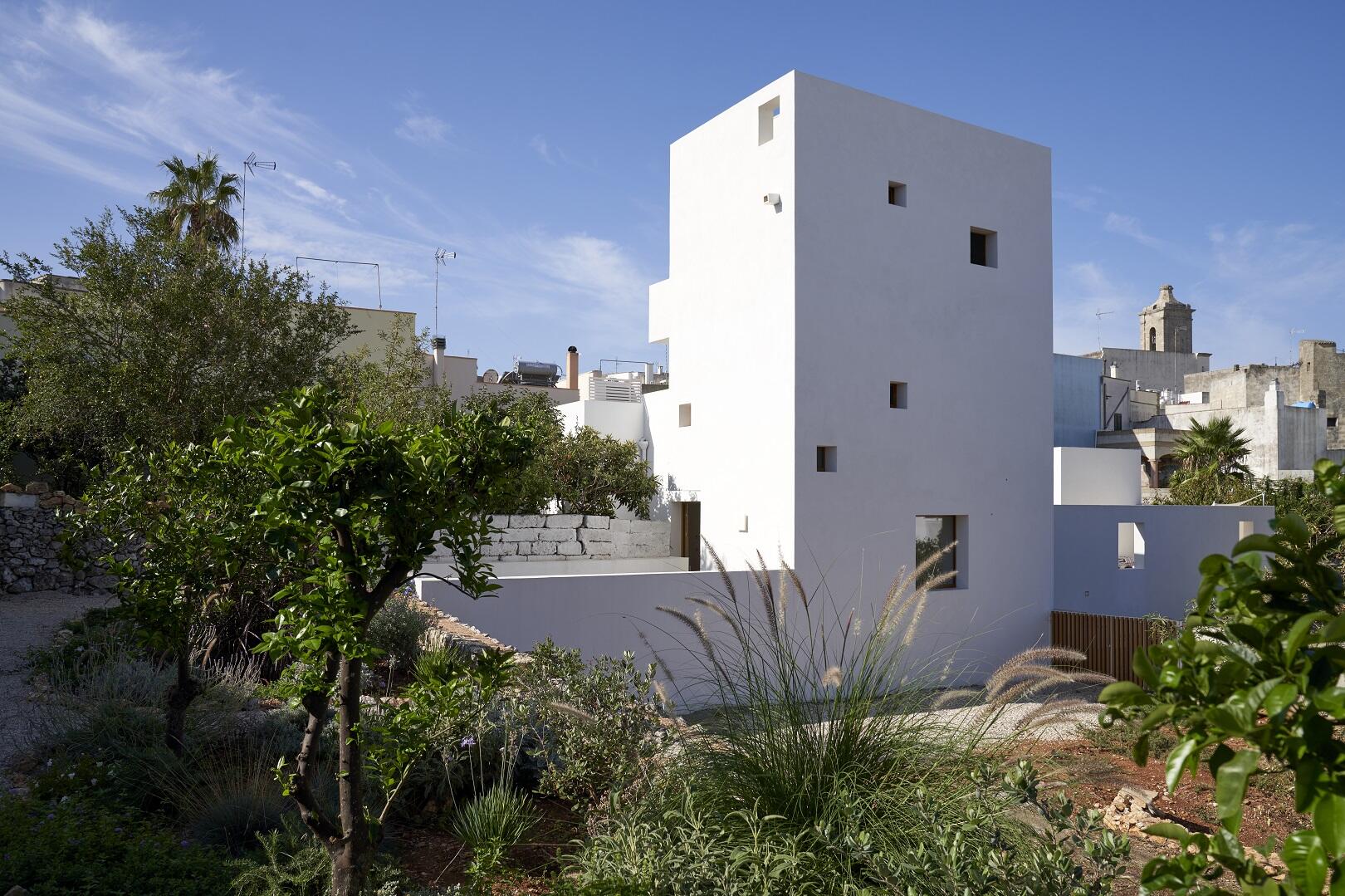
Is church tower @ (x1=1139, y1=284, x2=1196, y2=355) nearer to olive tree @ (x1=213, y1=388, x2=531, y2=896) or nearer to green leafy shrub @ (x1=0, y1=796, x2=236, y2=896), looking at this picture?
olive tree @ (x1=213, y1=388, x2=531, y2=896)

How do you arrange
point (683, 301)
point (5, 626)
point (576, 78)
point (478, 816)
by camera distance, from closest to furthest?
point (478, 816)
point (5, 626)
point (576, 78)
point (683, 301)

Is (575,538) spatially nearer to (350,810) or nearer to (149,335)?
(149,335)

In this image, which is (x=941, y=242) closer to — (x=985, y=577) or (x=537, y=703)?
(x=985, y=577)

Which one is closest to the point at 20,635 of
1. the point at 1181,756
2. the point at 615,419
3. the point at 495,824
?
the point at 495,824

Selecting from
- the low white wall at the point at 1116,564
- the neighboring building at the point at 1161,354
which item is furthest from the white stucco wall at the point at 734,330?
the neighboring building at the point at 1161,354

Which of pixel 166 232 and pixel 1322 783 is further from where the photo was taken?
pixel 166 232

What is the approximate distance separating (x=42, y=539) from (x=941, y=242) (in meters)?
15.0

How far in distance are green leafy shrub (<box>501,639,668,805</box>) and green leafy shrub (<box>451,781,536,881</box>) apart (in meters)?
0.18

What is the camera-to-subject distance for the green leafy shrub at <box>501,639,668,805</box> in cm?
387

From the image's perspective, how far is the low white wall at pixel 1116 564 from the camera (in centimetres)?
1644

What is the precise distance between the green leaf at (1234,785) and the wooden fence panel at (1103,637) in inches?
529

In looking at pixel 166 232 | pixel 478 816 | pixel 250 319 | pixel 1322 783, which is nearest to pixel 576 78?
pixel 250 319

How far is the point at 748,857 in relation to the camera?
2.98m

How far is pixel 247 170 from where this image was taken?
18.9m
